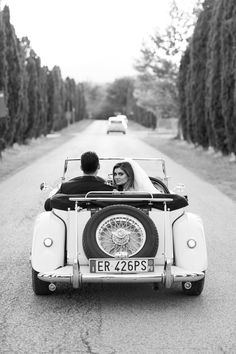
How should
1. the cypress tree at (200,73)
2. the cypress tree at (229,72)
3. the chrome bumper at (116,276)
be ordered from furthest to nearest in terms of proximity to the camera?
the cypress tree at (200,73), the cypress tree at (229,72), the chrome bumper at (116,276)

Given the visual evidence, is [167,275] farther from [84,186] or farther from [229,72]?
[229,72]

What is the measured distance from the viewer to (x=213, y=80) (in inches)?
1112

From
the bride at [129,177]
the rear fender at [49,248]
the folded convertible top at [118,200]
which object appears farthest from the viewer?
the bride at [129,177]

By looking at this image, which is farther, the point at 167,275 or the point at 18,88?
the point at 18,88

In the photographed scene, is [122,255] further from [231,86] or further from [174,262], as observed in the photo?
[231,86]

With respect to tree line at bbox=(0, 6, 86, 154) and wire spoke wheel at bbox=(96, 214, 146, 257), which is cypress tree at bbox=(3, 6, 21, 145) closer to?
tree line at bbox=(0, 6, 86, 154)

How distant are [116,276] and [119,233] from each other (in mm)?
356

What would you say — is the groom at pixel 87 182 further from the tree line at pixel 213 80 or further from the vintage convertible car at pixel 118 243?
the tree line at pixel 213 80

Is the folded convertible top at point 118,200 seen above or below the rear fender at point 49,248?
above

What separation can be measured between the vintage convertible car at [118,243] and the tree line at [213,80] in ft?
60.1

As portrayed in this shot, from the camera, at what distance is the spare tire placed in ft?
19.9

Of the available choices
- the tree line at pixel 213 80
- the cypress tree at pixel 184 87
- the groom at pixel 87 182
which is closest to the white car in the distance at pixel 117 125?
the cypress tree at pixel 184 87

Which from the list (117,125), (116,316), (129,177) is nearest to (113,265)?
(116,316)

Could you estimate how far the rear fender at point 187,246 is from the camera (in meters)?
6.31
